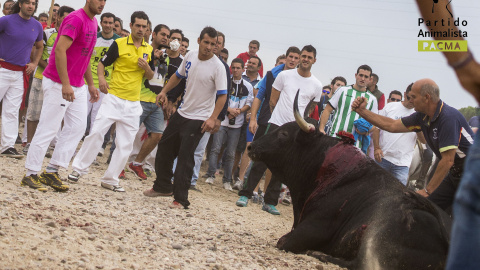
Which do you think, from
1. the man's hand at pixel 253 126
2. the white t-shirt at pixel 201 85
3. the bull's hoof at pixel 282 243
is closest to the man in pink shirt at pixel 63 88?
the white t-shirt at pixel 201 85

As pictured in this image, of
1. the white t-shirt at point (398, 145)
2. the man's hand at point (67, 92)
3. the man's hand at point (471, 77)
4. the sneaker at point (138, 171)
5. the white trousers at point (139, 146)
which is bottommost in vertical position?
the sneaker at point (138, 171)

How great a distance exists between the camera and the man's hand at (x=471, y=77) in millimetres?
2398

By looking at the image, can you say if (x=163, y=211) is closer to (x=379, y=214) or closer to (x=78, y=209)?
(x=78, y=209)

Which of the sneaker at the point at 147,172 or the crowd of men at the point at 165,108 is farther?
the sneaker at the point at 147,172

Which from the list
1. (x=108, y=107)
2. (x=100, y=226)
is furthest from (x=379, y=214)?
(x=108, y=107)

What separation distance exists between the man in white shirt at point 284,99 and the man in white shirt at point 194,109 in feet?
5.94

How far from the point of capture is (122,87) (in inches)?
330

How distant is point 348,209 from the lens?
231 inches

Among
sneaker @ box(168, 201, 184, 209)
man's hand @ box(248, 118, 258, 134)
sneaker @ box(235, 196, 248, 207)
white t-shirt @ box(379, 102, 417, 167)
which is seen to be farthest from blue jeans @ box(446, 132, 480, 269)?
white t-shirt @ box(379, 102, 417, 167)

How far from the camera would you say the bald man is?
6.46m

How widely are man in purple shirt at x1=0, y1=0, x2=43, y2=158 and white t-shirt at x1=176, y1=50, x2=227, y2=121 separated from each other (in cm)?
318

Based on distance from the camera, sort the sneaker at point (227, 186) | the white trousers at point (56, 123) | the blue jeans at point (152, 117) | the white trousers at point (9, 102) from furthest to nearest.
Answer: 1. the sneaker at point (227, 186)
2. the blue jeans at point (152, 117)
3. the white trousers at point (9, 102)
4. the white trousers at point (56, 123)

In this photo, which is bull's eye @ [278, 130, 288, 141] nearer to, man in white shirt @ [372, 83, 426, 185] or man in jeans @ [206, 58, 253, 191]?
man in white shirt @ [372, 83, 426, 185]

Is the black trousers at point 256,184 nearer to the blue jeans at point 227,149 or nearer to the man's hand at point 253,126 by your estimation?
the man's hand at point 253,126
